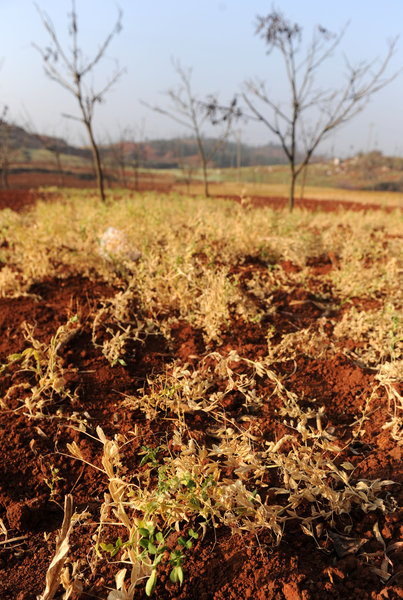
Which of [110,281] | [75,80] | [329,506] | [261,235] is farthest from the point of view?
[75,80]

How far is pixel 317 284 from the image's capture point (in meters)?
3.35

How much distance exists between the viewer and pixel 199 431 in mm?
1804

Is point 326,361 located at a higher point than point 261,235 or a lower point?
lower

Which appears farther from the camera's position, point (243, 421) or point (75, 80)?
point (75, 80)

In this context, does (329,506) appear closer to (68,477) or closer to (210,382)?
(210,382)

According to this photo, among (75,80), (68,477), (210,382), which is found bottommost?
(68,477)

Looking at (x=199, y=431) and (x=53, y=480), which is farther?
(x=199, y=431)

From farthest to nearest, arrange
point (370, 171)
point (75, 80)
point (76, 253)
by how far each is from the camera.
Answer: point (370, 171), point (75, 80), point (76, 253)

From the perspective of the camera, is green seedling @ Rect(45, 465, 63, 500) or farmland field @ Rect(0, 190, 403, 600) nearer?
farmland field @ Rect(0, 190, 403, 600)

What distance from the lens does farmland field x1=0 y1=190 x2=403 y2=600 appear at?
123 centimetres

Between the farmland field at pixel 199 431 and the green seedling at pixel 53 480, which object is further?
the green seedling at pixel 53 480

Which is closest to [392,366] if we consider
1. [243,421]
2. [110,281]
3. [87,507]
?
[243,421]

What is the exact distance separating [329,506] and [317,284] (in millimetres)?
2191

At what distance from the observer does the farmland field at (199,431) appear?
123 cm
